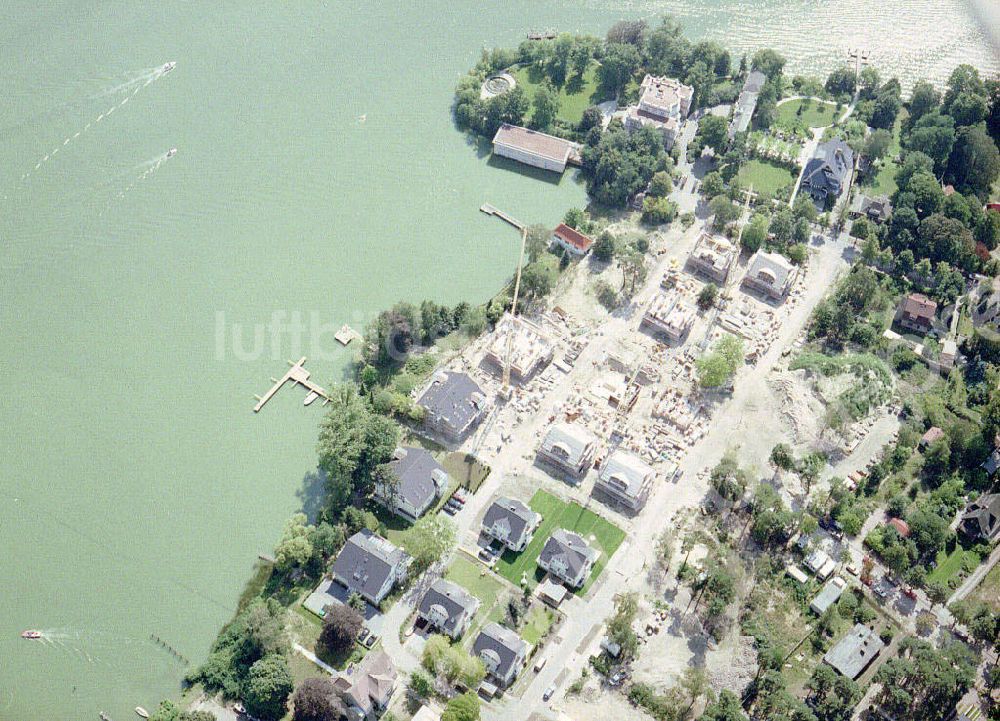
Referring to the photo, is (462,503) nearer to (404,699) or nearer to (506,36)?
(404,699)

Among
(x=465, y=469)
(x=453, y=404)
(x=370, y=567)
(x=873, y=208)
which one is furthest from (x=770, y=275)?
(x=370, y=567)

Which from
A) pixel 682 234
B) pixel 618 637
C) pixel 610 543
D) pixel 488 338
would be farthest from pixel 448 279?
pixel 618 637

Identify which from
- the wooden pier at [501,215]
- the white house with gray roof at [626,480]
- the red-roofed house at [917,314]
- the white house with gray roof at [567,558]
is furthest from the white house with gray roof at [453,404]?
the red-roofed house at [917,314]

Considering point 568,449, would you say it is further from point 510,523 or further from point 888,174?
point 888,174

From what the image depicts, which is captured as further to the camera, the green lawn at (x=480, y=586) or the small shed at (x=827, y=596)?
the small shed at (x=827, y=596)

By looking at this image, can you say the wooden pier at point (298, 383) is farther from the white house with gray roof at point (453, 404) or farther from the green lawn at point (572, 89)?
the green lawn at point (572, 89)
